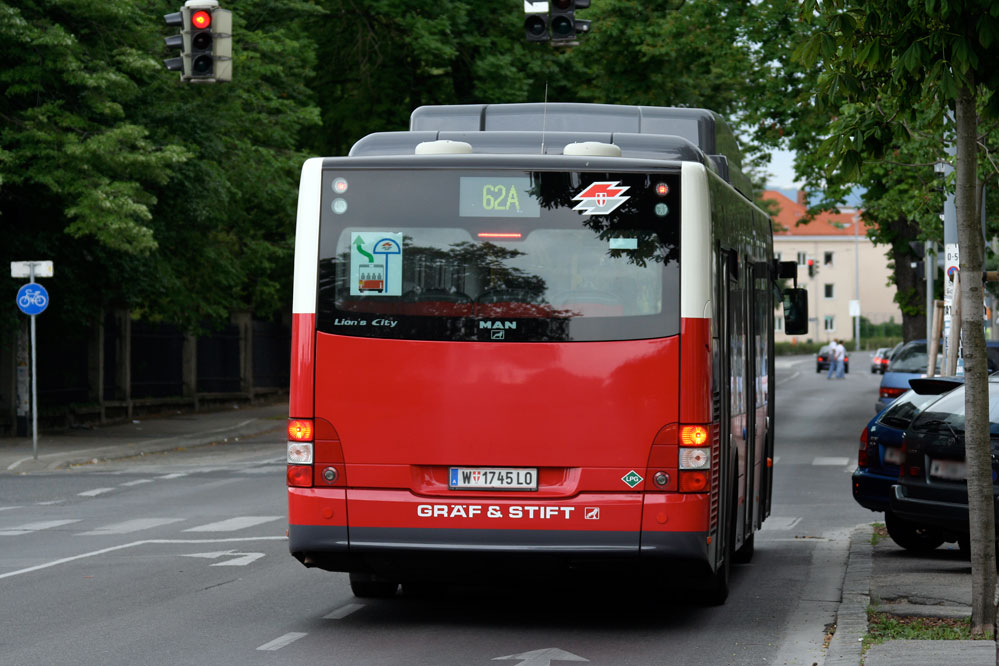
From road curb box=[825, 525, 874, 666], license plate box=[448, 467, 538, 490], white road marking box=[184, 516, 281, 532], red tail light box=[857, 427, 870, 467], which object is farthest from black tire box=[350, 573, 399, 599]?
white road marking box=[184, 516, 281, 532]

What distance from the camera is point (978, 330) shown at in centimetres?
836

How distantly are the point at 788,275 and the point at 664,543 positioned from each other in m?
5.08

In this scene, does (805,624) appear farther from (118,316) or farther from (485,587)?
(118,316)

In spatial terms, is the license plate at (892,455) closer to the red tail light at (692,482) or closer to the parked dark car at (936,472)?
the parked dark car at (936,472)

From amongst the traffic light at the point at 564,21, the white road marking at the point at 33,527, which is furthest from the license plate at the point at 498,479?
the traffic light at the point at 564,21

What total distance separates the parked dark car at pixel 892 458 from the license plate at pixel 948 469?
31.1 inches

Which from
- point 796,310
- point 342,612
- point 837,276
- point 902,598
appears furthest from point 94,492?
point 837,276

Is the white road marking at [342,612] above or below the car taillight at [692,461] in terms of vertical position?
below

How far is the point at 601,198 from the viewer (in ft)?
28.4

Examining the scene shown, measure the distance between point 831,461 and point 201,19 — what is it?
477 inches

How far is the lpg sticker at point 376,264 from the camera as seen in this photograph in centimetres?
869

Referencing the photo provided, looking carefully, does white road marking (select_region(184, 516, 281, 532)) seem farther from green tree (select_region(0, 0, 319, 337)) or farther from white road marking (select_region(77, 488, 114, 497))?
green tree (select_region(0, 0, 319, 337))

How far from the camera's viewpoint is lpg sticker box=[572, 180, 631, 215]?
8.66m

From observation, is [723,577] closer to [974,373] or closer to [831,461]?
[974,373]
